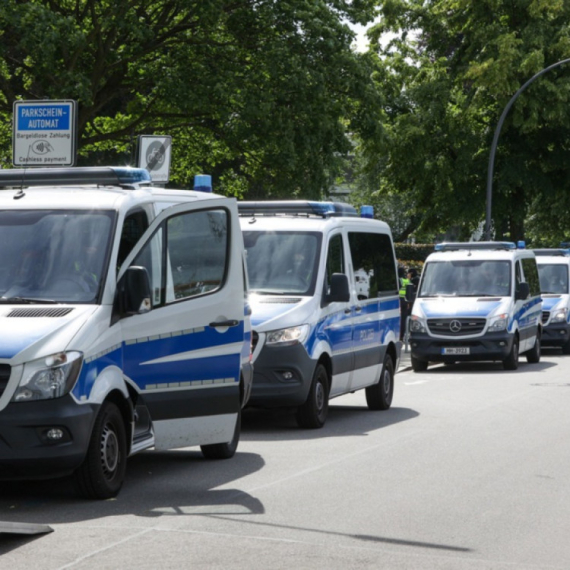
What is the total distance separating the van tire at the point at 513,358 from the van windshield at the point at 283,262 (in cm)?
978

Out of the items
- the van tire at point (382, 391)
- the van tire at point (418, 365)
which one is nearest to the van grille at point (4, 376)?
the van tire at point (382, 391)

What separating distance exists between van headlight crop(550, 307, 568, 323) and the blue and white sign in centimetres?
1664

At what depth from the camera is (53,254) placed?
891 cm

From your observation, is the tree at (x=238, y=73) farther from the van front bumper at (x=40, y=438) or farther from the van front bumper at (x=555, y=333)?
the van front bumper at (x=40, y=438)

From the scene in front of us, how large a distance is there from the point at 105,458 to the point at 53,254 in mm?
1470

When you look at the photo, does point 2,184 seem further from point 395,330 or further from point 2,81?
point 2,81

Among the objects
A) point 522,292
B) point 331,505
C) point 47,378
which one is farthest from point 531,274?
point 47,378

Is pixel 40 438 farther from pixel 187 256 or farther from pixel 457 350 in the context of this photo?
pixel 457 350

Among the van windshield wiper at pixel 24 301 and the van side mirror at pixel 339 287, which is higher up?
the van windshield wiper at pixel 24 301

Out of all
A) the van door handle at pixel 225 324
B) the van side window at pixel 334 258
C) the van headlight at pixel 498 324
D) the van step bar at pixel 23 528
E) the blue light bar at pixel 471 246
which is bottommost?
the van headlight at pixel 498 324

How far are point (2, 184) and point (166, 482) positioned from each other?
2.55 metres

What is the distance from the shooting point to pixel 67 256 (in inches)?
351

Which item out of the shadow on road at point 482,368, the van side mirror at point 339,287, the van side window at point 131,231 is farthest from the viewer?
the shadow on road at point 482,368

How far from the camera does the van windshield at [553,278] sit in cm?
2920
